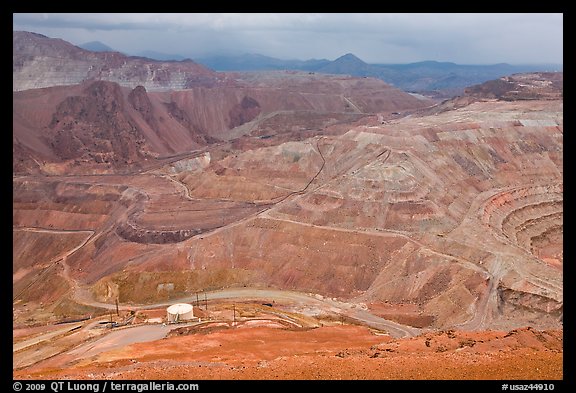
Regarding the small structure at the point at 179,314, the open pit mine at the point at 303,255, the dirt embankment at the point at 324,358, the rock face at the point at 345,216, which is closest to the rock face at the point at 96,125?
the rock face at the point at 345,216

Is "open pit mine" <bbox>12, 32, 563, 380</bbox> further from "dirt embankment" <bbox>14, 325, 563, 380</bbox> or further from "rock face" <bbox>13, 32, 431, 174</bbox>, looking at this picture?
"rock face" <bbox>13, 32, 431, 174</bbox>

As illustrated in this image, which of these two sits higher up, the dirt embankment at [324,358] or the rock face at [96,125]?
the rock face at [96,125]

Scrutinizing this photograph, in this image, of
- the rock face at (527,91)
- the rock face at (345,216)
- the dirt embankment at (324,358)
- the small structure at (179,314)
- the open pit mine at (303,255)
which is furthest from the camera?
the rock face at (527,91)

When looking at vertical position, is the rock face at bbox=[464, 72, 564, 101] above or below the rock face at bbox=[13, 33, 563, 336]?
above

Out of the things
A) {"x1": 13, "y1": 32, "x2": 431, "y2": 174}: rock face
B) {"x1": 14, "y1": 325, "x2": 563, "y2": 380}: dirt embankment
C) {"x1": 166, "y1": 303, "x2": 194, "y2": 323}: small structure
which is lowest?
{"x1": 166, "y1": 303, "x2": 194, "y2": 323}: small structure

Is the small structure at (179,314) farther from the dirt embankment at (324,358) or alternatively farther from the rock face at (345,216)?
the rock face at (345,216)

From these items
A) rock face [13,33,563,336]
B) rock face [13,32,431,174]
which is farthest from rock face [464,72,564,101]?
rock face [13,32,431,174]

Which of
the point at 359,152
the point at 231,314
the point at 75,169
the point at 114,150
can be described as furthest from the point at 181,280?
the point at 114,150

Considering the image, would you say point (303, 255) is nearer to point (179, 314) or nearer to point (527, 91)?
point (179, 314)

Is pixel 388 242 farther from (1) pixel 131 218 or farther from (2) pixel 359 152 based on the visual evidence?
(1) pixel 131 218
